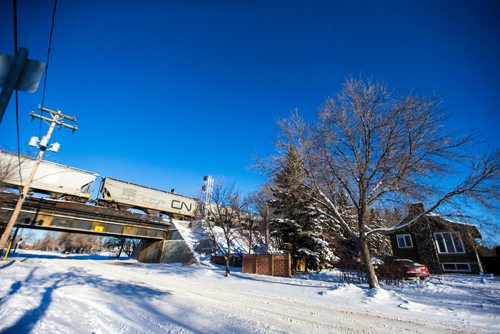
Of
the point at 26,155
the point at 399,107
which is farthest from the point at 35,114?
the point at 399,107

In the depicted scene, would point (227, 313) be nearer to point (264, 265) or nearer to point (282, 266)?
point (282, 266)

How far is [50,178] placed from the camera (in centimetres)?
2539

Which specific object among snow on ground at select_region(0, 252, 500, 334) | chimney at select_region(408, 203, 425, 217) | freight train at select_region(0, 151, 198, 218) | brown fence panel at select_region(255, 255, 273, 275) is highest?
freight train at select_region(0, 151, 198, 218)

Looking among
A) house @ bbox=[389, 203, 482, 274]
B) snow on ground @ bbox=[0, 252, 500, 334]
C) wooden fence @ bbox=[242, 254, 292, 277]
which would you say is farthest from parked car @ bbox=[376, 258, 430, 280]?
house @ bbox=[389, 203, 482, 274]

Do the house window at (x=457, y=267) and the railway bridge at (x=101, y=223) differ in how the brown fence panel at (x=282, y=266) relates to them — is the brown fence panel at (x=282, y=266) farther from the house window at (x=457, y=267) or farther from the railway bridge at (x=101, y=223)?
the house window at (x=457, y=267)

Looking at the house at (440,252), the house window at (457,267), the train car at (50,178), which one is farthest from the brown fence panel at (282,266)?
the train car at (50,178)

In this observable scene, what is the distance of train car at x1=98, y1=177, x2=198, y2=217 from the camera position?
2938 cm

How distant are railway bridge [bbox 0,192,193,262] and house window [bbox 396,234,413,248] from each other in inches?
901

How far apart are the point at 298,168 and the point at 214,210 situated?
37.3 feet

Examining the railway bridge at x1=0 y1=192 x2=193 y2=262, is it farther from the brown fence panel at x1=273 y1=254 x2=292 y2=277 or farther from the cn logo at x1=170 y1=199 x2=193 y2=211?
the brown fence panel at x1=273 y1=254 x2=292 y2=277

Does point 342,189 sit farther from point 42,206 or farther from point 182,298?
point 42,206

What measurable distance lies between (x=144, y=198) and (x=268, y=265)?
21.4 m

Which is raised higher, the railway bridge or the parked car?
the railway bridge

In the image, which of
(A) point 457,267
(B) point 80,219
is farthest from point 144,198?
(A) point 457,267
